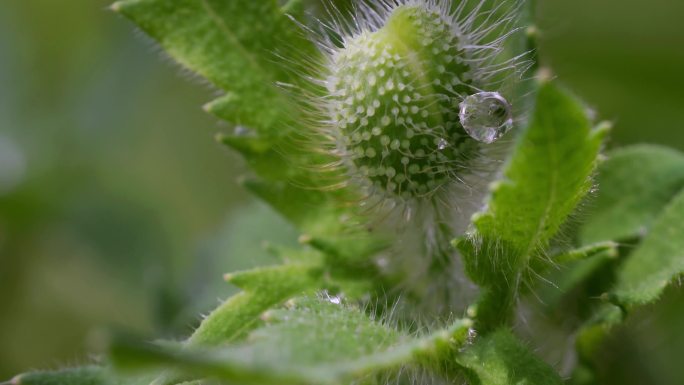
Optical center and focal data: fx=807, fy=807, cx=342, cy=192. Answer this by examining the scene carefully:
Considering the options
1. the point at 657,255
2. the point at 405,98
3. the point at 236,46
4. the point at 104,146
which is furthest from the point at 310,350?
the point at 104,146

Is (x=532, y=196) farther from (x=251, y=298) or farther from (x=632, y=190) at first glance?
(x=632, y=190)

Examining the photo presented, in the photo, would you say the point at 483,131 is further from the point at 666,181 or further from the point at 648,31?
the point at 648,31

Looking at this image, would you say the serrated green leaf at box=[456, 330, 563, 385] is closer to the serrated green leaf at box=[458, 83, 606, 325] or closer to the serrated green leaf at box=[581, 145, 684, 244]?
the serrated green leaf at box=[458, 83, 606, 325]

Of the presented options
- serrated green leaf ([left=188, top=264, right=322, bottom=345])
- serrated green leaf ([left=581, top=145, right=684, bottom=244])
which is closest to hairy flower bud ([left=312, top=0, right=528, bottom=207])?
serrated green leaf ([left=188, top=264, right=322, bottom=345])

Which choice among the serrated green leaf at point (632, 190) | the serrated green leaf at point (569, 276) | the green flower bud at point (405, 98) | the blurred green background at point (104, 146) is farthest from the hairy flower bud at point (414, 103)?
the blurred green background at point (104, 146)

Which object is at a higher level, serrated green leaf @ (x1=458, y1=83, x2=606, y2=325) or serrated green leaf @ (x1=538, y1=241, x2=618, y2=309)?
serrated green leaf @ (x1=458, y1=83, x2=606, y2=325)

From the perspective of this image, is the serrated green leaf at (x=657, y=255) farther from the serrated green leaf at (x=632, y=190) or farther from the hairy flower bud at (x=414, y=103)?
the hairy flower bud at (x=414, y=103)

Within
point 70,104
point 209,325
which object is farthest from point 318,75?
point 70,104
